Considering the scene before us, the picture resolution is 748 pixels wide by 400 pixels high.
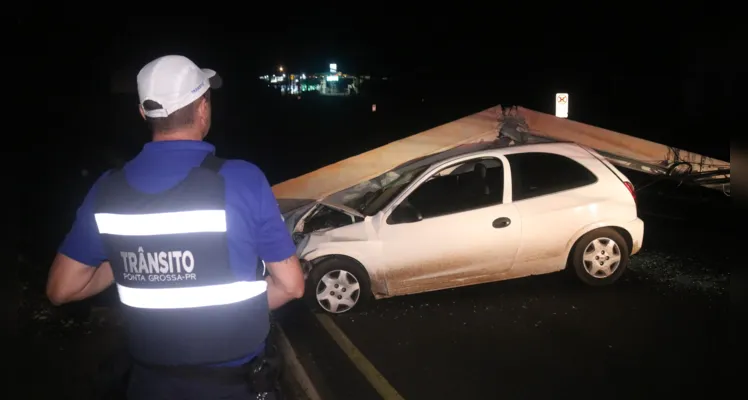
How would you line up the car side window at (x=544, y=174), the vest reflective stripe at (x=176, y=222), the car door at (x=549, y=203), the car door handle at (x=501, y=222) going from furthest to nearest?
1. the car side window at (x=544, y=174)
2. the car door at (x=549, y=203)
3. the car door handle at (x=501, y=222)
4. the vest reflective stripe at (x=176, y=222)

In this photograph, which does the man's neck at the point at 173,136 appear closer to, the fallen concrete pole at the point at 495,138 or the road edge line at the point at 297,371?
the road edge line at the point at 297,371

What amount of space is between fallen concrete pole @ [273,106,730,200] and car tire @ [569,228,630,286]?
1807mm

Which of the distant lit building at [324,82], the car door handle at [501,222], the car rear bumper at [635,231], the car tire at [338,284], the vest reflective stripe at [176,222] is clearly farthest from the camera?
the distant lit building at [324,82]

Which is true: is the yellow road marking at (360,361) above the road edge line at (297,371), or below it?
below

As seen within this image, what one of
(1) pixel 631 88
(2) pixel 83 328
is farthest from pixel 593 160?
(1) pixel 631 88

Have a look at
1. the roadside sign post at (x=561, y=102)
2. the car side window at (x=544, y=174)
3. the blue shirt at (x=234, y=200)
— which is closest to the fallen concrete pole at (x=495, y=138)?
the car side window at (x=544, y=174)

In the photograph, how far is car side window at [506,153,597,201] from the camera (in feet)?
23.0

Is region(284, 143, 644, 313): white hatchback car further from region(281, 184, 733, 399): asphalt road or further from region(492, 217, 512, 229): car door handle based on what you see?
region(281, 184, 733, 399): asphalt road

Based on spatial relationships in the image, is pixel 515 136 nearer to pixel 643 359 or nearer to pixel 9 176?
pixel 643 359

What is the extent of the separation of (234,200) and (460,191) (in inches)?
202

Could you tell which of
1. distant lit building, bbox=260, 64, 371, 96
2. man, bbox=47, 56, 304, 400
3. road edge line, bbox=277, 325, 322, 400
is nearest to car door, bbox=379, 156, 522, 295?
road edge line, bbox=277, 325, 322, 400

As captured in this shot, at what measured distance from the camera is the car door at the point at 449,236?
6715 mm

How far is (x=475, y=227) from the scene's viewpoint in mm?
6781

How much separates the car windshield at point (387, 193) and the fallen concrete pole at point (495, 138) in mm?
1025
